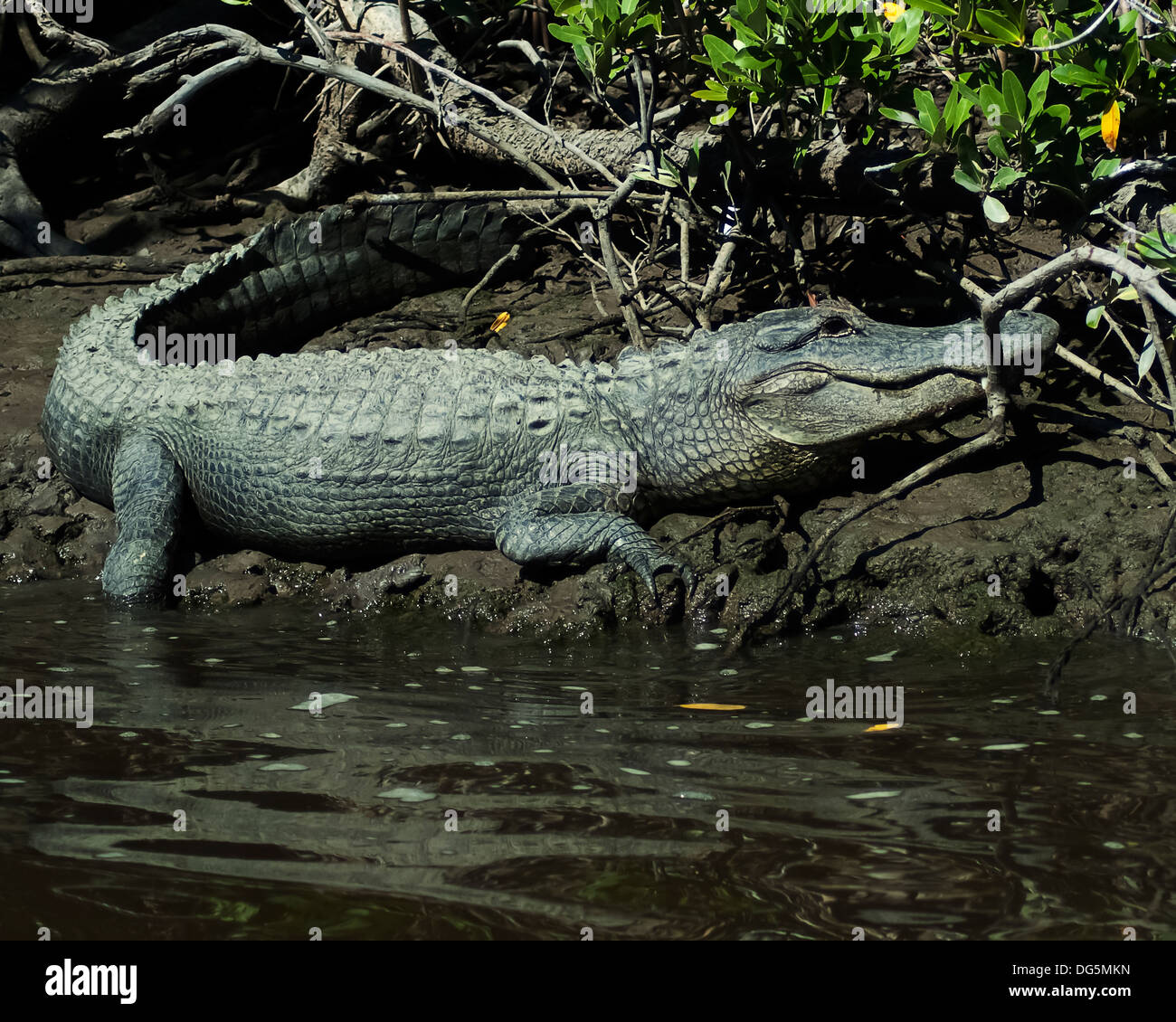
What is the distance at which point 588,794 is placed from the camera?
2.96 m

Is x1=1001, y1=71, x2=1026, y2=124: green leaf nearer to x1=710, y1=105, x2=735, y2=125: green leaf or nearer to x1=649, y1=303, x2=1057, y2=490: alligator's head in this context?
x1=649, y1=303, x2=1057, y2=490: alligator's head

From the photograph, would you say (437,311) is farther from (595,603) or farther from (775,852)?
(775,852)

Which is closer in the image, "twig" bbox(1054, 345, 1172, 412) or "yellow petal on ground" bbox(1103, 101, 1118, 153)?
"yellow petal on ground" bbox(1103, 101, 1118, 153)

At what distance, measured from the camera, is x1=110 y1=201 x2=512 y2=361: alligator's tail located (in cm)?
657

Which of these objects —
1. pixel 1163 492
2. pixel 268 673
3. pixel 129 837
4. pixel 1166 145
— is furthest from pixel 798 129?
pixel 129 837

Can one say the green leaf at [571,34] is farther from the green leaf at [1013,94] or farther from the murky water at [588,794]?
the murky water at [588,794]

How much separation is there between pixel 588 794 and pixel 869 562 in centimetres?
196

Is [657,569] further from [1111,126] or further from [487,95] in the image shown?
[487,95]

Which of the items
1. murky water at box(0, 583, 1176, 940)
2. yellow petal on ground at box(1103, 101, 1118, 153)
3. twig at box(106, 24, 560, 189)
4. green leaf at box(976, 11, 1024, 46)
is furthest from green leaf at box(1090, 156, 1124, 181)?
twig at box(106, 24, 560, 189)

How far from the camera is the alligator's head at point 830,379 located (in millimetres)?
4543

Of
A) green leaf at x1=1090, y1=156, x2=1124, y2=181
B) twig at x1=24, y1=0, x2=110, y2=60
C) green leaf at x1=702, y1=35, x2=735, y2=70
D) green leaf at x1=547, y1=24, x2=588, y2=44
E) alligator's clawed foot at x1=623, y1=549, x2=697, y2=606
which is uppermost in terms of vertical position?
twig at x1=24, y1=0, x2=110, y2=60

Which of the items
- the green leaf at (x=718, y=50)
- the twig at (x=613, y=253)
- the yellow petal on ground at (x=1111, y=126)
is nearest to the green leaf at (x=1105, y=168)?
the yellow petal on ground at (x=1111, y=126)

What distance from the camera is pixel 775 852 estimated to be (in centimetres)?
261

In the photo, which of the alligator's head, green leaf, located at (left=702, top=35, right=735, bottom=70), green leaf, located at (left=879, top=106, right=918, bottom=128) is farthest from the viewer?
green leaf, located at (left=702, top=35, right=735, bottom=70)
